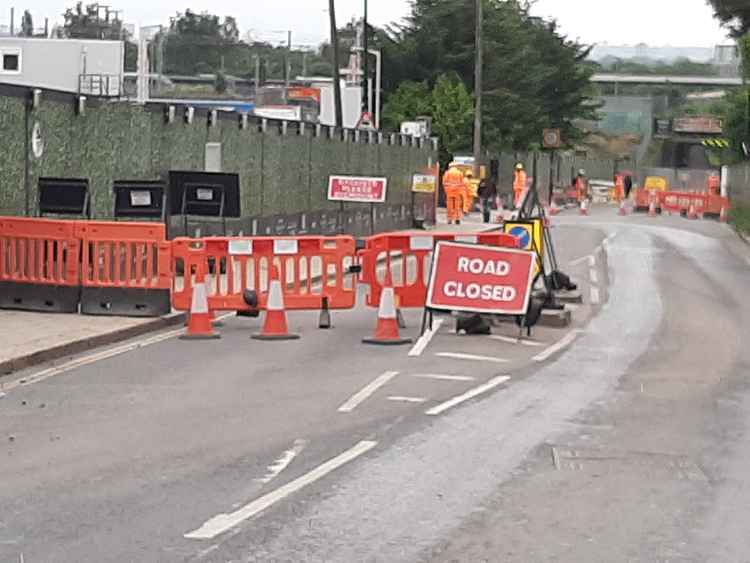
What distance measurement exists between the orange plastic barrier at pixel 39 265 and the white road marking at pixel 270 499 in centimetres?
857

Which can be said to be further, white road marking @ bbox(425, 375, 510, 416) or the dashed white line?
the dashed white line

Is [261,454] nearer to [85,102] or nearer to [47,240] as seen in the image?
[47,240]

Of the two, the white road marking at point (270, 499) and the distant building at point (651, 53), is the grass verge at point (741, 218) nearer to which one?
the white road marking at point (270, 499)

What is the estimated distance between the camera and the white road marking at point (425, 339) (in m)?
16.5

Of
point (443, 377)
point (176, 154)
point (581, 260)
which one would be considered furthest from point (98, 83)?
point (443, 377)

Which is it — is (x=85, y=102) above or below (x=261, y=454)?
above

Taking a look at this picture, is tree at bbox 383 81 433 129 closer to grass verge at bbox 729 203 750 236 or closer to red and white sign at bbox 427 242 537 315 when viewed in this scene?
grass verge at bbox 729 203 750 236

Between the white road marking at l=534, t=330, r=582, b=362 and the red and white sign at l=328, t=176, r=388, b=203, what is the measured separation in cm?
1397

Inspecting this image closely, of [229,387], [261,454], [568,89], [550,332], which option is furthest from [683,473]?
[568,89]

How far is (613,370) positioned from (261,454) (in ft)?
20.4

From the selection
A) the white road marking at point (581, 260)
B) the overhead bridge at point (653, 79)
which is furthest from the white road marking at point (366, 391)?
the overhead bridge at point (653, 79)

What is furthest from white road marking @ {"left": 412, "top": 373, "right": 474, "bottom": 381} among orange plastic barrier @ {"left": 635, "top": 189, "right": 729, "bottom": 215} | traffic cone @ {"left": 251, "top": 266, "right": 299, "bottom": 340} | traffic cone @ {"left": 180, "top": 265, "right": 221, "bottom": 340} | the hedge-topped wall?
orange plastic barrier @ {"left": 635, "top": 189, "right": 729, "bottom": 215}

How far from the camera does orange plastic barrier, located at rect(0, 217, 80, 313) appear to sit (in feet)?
60.4

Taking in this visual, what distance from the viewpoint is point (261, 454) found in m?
10.4
